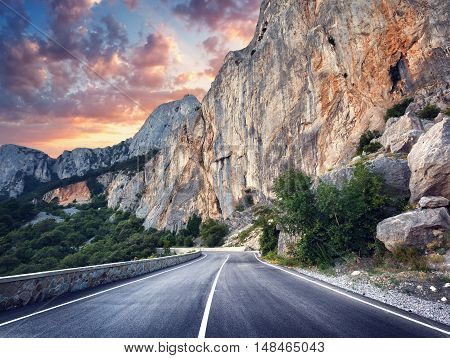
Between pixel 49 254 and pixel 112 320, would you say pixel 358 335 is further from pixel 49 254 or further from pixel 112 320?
pixel 49 254

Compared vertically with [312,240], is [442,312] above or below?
below

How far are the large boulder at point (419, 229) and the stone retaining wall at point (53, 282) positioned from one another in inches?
488

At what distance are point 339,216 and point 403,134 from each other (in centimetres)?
1175

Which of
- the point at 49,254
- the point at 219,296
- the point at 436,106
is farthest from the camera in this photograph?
the point at 49,254

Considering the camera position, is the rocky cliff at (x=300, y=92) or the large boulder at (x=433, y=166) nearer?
the large boulder at (x=433, y=166)

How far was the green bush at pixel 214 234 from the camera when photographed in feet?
219

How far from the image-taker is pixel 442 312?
6953 millimetres

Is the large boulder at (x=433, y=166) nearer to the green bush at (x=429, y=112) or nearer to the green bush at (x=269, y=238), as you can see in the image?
the green bush at (x=269, y=238)

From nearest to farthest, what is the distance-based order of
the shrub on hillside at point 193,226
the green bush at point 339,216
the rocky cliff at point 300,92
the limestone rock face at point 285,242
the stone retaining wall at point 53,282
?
the stone retaining wall at point 53,282 → the green bush at point 339,216 → the limestone rock face at point 285,242 → the rocky cliff at point 300,92 → the shrub on hillside at point 193,226

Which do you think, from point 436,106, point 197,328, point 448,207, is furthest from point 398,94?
point 197,328

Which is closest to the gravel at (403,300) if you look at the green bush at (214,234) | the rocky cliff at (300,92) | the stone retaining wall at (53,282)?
the stone retaining wall at (53,282)

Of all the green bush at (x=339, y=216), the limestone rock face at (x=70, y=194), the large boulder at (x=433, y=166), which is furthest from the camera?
the limestone rock face at (x=70, y=194)

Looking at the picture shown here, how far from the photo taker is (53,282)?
9.82 meters
